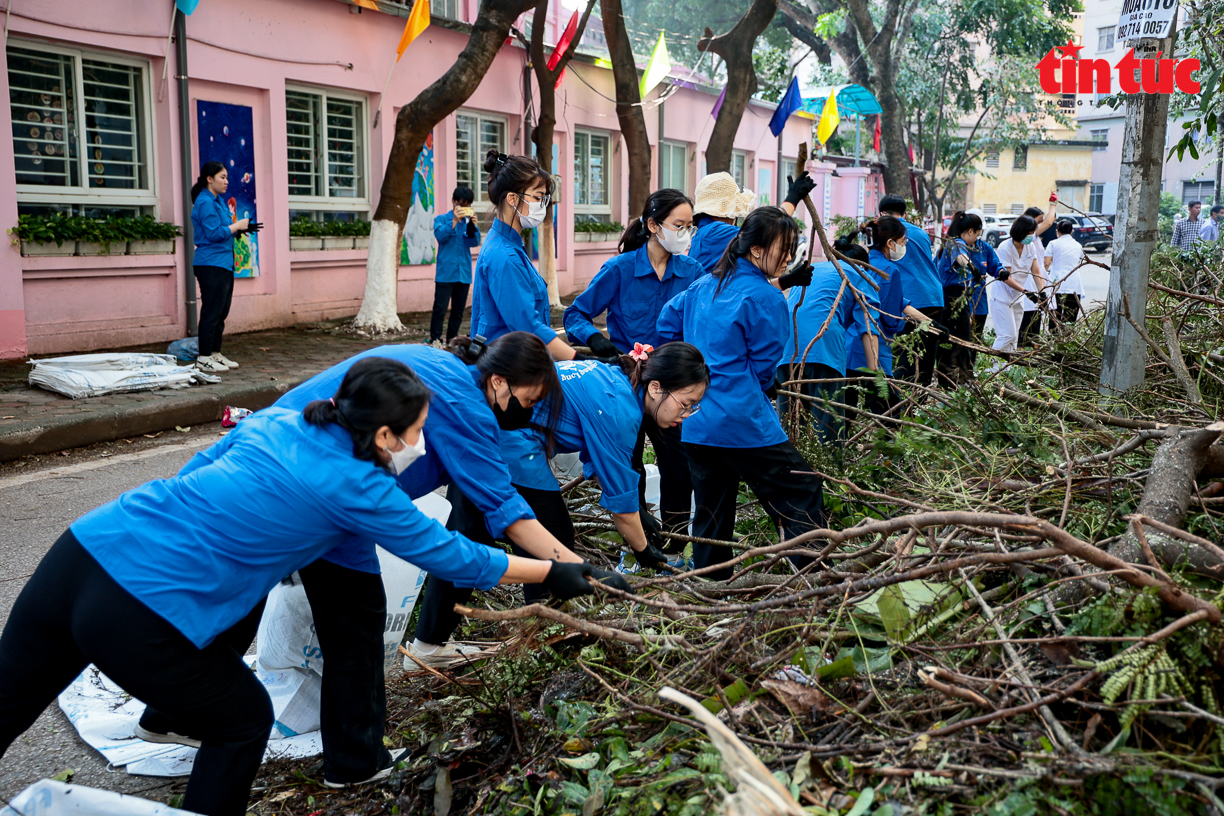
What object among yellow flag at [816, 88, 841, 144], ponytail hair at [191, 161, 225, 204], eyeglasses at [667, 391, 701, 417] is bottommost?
eyeglasses at [667, 391, 701, 417]

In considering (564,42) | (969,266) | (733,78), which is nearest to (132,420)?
(969,266)

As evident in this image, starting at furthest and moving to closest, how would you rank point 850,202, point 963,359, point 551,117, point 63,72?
point 850,202 → point 551,117 → point 63,72 → point 963,359

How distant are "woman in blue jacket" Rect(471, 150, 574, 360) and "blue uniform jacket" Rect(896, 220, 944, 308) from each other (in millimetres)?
3415

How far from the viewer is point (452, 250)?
1041 centimetres

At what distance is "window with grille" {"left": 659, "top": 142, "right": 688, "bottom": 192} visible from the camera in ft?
64.7

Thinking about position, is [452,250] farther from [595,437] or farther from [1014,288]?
[595,437]

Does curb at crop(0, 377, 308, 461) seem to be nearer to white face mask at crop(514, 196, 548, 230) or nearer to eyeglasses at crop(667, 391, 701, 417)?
white face mask at crop(514, 196, 548, 230)

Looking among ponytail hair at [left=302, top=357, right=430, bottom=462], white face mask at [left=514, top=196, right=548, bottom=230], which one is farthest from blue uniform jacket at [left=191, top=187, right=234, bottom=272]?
ponytail hair at [left=302, top=357, right=430, bottom=462]

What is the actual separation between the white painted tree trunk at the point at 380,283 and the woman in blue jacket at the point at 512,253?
264 inches

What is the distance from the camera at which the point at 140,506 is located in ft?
7.48

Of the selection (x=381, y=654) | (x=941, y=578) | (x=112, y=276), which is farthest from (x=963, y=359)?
(x=112, y=276)

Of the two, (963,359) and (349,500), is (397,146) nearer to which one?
(963,359)

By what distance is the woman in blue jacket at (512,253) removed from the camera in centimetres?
456

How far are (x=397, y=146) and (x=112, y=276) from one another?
2.89 meters
